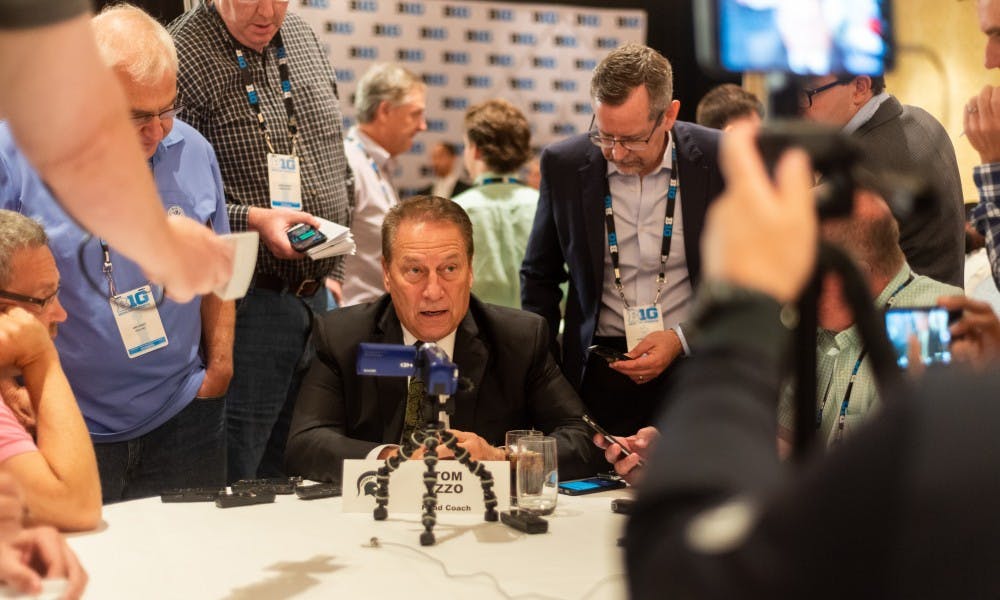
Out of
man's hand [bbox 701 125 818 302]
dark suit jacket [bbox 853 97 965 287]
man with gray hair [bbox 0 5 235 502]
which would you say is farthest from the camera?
dark suit jacket [bbox 853 97 965 287]

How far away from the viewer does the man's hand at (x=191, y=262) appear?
5.25 feet

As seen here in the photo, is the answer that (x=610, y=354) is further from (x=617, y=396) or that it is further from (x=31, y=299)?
(x=31, y=299)

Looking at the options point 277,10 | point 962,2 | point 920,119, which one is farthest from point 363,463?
point 962,2

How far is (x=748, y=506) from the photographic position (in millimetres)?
819

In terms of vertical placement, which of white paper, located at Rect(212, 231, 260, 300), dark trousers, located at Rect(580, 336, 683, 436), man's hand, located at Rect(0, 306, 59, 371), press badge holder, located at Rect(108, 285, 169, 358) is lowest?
dark trousers, located at Rect(580, 336, 683, 436)

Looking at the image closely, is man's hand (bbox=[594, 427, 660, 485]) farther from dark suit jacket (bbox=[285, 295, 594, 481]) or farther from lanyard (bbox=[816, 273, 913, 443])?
lanyard (bbox=[816, 273, 913, 443])

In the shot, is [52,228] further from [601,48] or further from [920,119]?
[601,48]

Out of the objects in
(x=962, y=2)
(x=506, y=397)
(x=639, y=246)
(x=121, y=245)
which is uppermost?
(x=962, y=2)

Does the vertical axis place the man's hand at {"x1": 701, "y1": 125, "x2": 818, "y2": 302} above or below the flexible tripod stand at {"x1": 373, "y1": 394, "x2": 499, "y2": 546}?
above

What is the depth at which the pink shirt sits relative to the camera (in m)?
2.10

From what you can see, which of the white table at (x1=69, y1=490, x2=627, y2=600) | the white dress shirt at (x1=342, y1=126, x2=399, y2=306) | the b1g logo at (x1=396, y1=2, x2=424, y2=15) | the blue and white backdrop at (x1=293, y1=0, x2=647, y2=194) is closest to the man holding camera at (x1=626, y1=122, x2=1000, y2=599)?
the white table at (x1=69, y1=490, x2=627, y2=600)

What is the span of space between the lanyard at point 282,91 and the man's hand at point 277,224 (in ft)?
0.83

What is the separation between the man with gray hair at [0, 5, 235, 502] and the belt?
0.48 metres

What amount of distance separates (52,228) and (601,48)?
5.37 m
